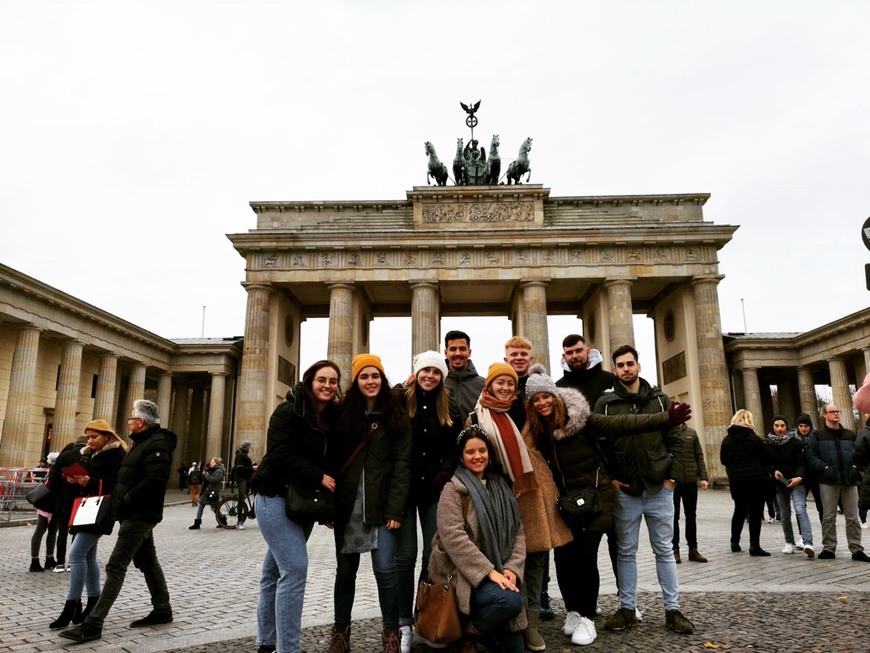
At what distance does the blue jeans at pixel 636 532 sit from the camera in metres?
5.16

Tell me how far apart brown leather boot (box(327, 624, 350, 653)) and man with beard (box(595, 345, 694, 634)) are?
2.15 m

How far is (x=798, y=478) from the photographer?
9312mm

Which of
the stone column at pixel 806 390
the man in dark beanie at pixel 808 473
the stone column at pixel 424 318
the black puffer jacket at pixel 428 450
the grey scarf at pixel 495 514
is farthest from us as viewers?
the stone column at pixel 806 390

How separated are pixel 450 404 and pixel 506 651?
1.90m

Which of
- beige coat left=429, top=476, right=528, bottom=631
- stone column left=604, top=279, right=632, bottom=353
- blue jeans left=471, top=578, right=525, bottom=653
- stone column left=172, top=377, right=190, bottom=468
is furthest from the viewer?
stone column left=172, top=377, right=190, bottom=468

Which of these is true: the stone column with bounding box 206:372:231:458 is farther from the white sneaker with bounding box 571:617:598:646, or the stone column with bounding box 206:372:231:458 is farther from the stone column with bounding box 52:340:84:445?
the white sneaker with bounding box 571:617:598:646

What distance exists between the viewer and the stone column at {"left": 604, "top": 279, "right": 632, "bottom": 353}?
3191 cm

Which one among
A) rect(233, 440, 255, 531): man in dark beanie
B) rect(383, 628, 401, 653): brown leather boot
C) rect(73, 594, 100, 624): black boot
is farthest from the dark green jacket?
rect(233, 440, 255, 531): man in dark beanie

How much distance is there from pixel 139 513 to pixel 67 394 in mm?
28169

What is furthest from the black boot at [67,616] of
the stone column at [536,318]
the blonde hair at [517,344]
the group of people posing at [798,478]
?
the stone column at [536,318]

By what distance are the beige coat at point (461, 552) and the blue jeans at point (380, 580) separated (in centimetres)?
33

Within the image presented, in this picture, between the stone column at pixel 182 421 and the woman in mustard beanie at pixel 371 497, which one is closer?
Result: the woman in mustard beanie at pixel 371 497

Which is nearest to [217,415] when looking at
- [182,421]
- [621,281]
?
[182,421]

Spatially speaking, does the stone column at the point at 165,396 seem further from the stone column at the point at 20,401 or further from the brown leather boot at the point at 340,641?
the brown leather boot at the point at 340,641
